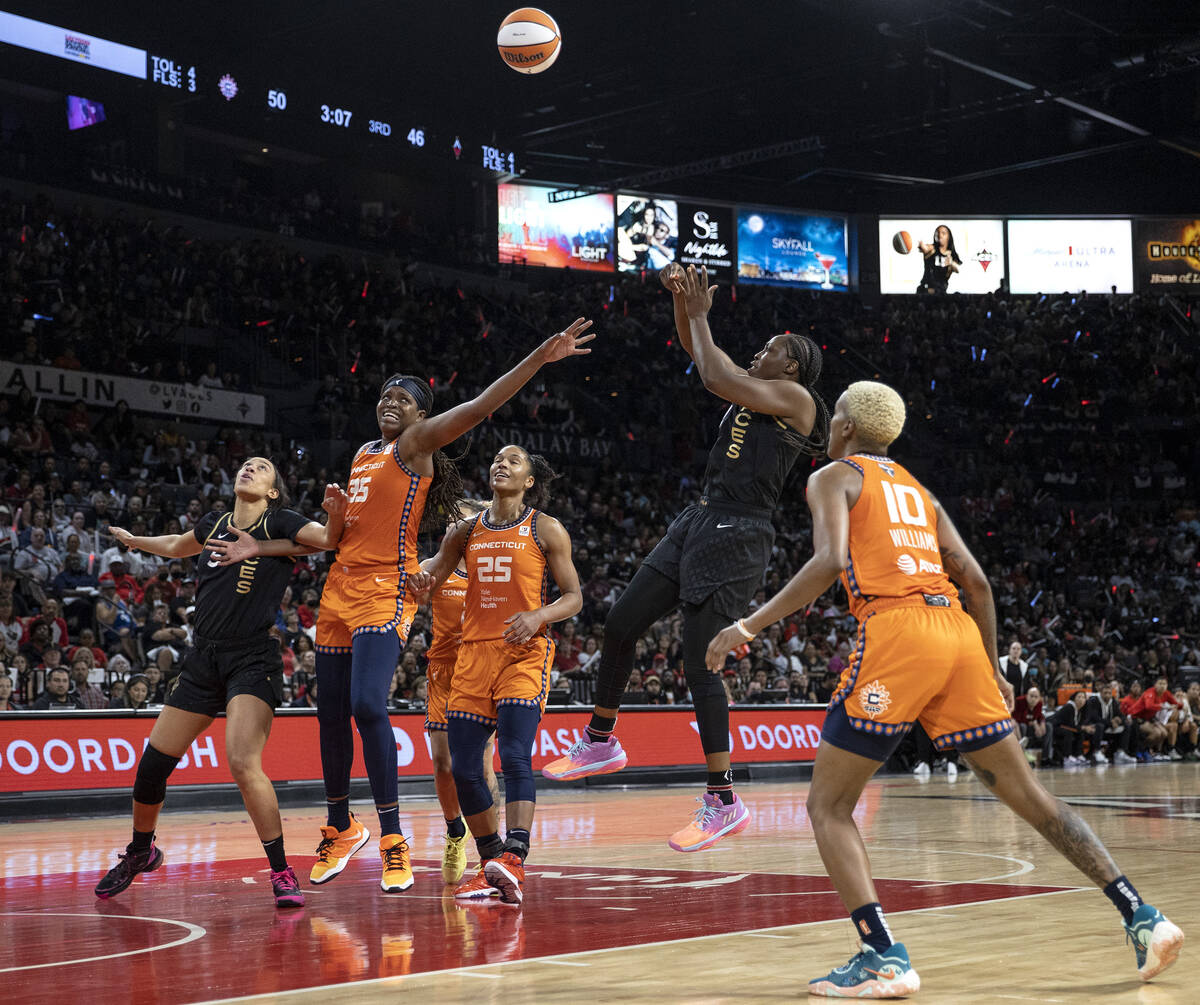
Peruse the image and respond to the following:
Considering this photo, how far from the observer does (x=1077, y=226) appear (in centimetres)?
3991

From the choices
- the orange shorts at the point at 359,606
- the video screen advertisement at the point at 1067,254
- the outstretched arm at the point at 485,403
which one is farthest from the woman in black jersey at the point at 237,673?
the video screen advertisement at the point at 1067,254

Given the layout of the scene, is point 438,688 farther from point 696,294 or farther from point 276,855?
point 696,294

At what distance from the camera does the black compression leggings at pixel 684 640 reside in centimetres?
655

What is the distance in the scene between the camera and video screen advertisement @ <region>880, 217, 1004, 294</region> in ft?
129

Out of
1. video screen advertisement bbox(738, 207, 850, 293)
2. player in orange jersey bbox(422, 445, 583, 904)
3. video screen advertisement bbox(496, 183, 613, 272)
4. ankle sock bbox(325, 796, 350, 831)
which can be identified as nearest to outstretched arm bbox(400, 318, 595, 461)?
player in orange jersey bbox(422, 445, 583, 904)

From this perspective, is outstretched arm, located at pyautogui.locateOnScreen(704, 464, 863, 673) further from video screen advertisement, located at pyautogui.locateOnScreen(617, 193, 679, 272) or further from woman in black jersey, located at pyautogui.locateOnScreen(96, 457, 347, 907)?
video screen advertisement, located at pyautogui.locateOnScreen(617, 193, 679, 272)

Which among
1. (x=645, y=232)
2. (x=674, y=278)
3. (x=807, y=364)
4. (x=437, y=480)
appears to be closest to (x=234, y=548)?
(x=437, y=480)

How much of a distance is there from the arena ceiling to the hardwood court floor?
70.9ft

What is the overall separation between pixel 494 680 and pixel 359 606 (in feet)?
2.60

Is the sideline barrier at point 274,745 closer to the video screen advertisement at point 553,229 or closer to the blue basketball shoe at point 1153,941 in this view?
the blue basketball shoe at point 1153,941

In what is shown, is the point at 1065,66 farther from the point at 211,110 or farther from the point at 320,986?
the point at 320,986

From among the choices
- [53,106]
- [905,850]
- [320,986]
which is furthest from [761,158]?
[320,986]

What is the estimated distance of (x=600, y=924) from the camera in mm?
5883

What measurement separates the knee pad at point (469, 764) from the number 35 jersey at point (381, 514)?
0.92 metres
